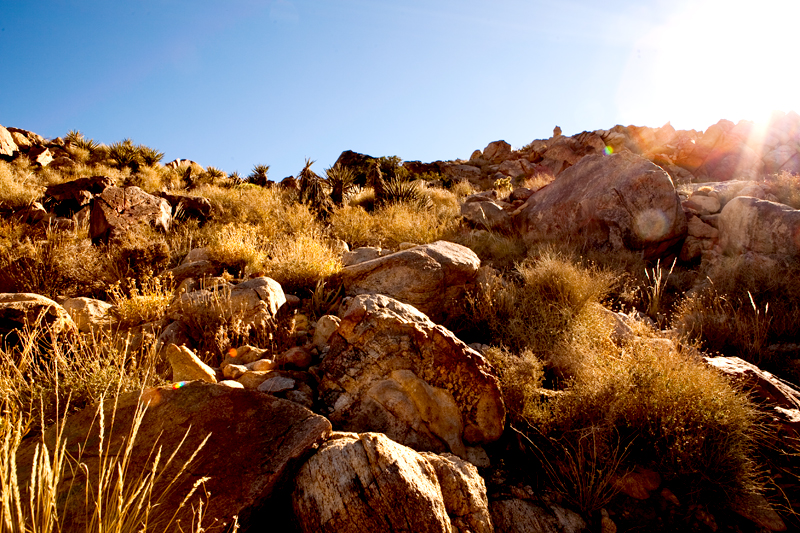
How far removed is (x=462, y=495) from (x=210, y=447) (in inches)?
57.4

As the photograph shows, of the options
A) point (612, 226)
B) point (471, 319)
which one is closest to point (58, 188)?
point (471, 319)

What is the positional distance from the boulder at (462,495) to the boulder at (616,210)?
6.99m

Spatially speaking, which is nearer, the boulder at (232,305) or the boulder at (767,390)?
the boulder at (767,390)

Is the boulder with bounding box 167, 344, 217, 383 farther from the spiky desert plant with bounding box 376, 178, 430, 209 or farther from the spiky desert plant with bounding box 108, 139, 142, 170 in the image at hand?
the spiky desert plant with bounding box 108, 139, 142, 170

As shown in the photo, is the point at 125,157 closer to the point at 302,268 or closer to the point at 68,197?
the point at 68,197

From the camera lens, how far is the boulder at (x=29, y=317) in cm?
381

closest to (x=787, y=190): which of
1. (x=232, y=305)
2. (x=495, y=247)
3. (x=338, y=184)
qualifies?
(x=495, y=247)

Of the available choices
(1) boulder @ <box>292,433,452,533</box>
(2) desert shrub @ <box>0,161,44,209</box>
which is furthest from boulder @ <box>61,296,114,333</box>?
(2) desert shrub @ <box>0,161,44,209</box>

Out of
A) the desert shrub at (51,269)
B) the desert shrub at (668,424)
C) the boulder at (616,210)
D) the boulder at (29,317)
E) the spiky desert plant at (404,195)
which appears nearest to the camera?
the desert shrub at (668,424)

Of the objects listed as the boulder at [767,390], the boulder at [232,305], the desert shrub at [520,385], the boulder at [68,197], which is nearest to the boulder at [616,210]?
the boulder at [767,390]

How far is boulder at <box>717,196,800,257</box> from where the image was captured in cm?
666

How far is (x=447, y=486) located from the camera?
2.37 metres

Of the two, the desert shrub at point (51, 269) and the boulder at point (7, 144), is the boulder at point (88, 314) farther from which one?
the boulder at point (7, 144)

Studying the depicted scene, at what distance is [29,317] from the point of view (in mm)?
3863
